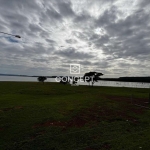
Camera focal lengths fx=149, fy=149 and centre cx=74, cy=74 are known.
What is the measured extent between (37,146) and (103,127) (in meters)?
4.35

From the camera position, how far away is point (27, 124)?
32.3 feet

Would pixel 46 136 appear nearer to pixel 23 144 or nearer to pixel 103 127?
pixel 23 144

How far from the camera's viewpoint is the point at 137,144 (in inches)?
272

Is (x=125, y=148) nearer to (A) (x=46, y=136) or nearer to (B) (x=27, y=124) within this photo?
(A) (x=46, y=136)

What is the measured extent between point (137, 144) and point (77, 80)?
84.8 m

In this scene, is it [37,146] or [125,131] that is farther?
[125,131]

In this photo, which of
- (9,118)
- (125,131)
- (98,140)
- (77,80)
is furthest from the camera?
(77,80)

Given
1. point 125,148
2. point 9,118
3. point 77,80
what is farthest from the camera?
point 77,80

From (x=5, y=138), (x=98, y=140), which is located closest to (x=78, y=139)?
(x=98, y=140)

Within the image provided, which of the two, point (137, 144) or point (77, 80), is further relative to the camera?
point (77, 80)

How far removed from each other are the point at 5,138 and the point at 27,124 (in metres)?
2.33

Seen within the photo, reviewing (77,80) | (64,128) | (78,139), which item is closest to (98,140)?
(78,139)

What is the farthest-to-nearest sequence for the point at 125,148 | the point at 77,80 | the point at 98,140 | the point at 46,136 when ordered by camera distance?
the point at 77,80, the point at 46,136, the point at 98,140, the point at 125,148

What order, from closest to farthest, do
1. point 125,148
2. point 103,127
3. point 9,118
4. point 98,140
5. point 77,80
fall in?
1. point 125,148
2. point 98,140
3. point 103,127
4. point 9,118
5. point 77,80
